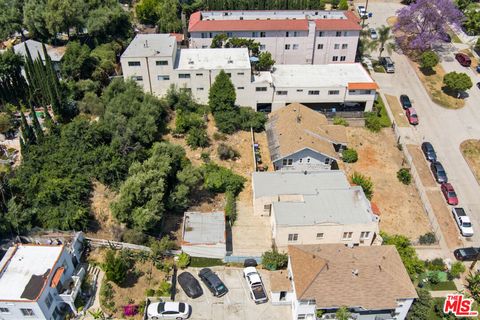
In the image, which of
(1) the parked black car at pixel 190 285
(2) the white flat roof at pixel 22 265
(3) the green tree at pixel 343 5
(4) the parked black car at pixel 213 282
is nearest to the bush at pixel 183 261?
(1) the parked black car at pixel 190 285

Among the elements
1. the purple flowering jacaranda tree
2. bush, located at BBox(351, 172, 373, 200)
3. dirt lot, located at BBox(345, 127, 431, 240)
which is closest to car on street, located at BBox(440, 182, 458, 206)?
dirt lot, located at BBox(345, 127, 431, 240)

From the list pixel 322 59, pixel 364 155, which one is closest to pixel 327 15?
pixel 322 59

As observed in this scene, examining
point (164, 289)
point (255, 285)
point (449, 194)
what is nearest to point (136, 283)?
point (164, 289)

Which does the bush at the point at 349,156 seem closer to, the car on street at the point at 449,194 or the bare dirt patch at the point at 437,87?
the car on street at the point at 449,194

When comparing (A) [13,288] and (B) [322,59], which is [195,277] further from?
(B) [322,59]

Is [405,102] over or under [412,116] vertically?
over

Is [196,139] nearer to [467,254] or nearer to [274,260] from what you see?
[274,260]
